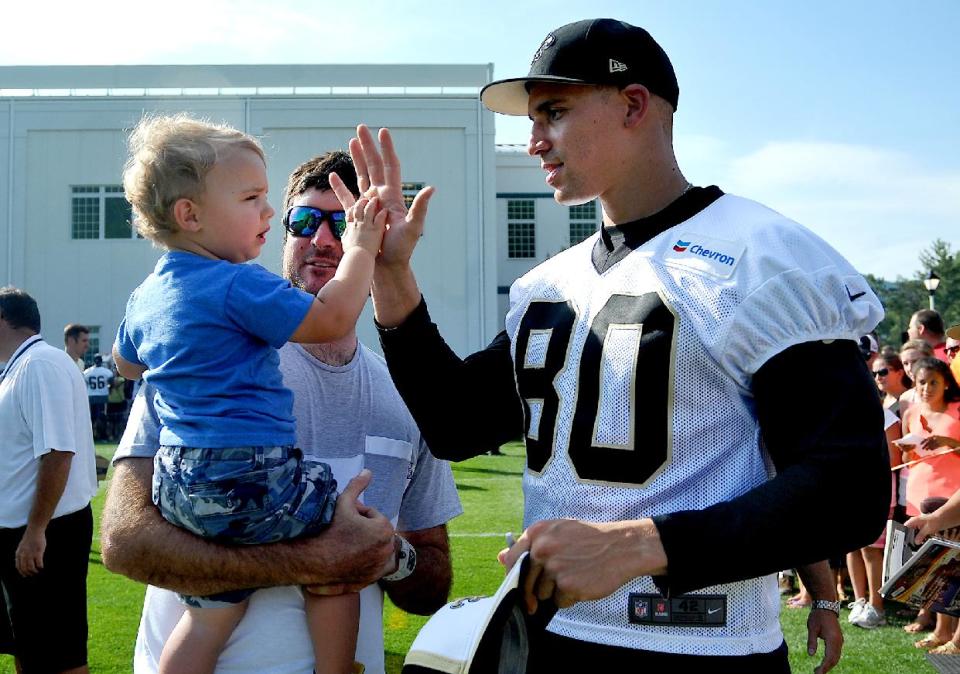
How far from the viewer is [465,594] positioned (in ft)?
27.1

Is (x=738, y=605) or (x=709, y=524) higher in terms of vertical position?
(x=709, y=524)

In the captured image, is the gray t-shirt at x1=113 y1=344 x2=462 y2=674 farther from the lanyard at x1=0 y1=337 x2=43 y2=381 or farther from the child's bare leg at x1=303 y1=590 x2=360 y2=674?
the lanyard at x1=0 y1=337 x2=43 y2=381

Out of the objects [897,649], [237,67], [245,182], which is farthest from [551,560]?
[237,67]

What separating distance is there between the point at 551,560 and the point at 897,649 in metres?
6.37

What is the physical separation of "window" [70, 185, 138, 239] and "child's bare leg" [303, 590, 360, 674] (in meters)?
33.8

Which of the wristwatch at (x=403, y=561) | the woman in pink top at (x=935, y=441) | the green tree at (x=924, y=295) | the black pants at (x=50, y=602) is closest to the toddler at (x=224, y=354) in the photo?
the wristwatch at (x=403, y=561)

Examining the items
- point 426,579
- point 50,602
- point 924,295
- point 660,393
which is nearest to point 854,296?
point 660,393

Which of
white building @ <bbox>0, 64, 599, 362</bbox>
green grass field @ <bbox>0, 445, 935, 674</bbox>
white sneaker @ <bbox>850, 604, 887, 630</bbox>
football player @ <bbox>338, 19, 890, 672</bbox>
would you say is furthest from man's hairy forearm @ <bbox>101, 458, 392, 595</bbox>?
white building @ <bbox>0, 64, 599, 362</bbox>

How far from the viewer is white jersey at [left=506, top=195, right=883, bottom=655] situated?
80.4 inches

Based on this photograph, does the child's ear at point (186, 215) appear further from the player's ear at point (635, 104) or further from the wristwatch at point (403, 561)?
the player's ear at point (635, 104)

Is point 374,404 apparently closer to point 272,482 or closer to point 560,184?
point 272,482

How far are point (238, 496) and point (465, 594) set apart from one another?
604cm

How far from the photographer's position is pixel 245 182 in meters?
2.70

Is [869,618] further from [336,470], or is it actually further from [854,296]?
[854,296]
